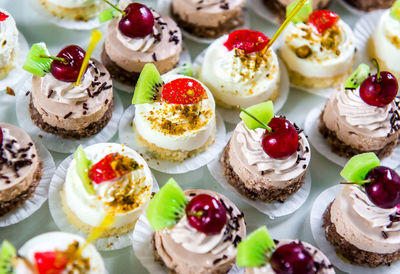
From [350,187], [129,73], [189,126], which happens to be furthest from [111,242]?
[350,187]

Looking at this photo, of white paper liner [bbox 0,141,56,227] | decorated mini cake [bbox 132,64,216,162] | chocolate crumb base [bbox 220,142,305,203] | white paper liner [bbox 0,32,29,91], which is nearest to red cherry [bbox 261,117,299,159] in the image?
chocolate crumb base [bbox 220,142,305,203]

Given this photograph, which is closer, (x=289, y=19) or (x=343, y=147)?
(x=289, y=19)

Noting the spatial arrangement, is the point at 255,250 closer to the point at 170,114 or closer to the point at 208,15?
the point at 170,114

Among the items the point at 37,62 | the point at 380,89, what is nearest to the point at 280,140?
the point at 380,89

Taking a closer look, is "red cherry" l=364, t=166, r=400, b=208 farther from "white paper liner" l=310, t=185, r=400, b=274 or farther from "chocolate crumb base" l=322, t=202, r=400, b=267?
"white paper liner" l=310, t=185, r=400, b=274

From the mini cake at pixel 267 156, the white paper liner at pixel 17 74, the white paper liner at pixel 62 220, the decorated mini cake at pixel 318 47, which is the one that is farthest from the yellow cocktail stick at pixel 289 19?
the white paper liner at pixel 17 74

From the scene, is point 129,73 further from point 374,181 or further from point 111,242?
point 374,181
